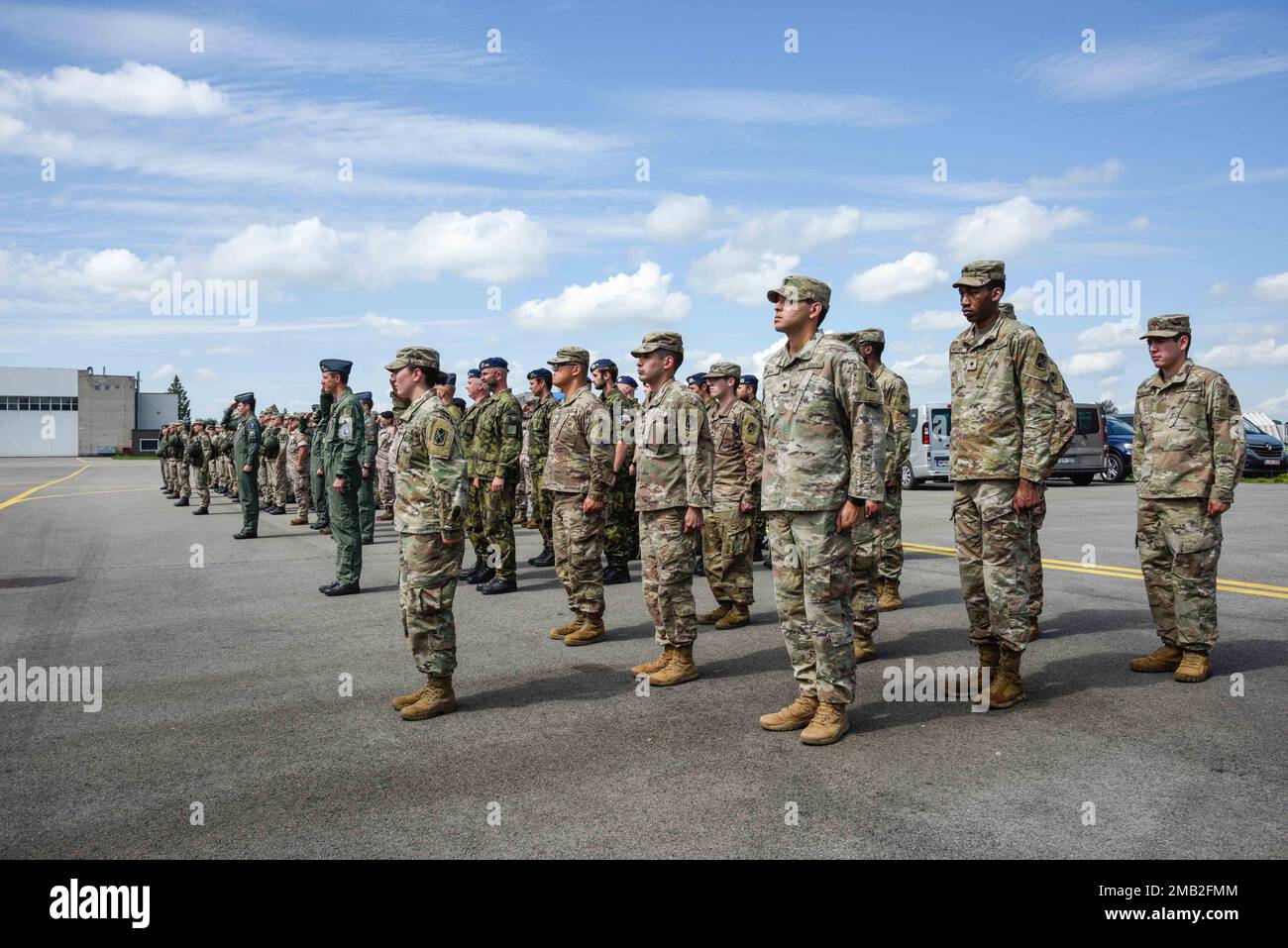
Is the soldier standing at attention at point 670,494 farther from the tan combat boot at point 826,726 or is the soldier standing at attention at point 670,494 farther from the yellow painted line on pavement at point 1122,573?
the yellow painted line on pavement at point 1122,573

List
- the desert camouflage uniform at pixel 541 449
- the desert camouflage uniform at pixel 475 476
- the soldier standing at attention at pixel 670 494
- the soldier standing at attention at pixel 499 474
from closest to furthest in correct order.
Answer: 1. the soldier standing at attention at pixel 670 494
2. the soldier standing at attention at pixel 499 474
3. the desert camouflage uniform at pixel 475 476
4. the desert camouflage uniform at pixel 541 449

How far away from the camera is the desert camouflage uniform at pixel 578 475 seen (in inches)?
291

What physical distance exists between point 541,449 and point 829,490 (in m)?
6.50

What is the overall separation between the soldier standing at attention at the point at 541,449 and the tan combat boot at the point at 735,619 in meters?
2.79

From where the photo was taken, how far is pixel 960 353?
18.6 feet

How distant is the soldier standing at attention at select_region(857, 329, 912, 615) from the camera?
24.2ft

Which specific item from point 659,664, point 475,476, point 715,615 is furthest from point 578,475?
point 475,476

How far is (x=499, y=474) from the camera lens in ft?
31.3

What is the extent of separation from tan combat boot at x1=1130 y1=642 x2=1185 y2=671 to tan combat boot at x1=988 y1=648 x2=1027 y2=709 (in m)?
1.13

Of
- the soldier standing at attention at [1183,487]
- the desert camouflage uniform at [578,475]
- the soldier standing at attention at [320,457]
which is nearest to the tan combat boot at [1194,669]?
the soldier standing at attention at [1183,487]

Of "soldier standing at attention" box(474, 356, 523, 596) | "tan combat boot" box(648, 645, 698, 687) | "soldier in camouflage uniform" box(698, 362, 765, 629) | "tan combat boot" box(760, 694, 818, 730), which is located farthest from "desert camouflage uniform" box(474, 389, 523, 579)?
"tan combat boot" box(760, 694, 818, 730)
